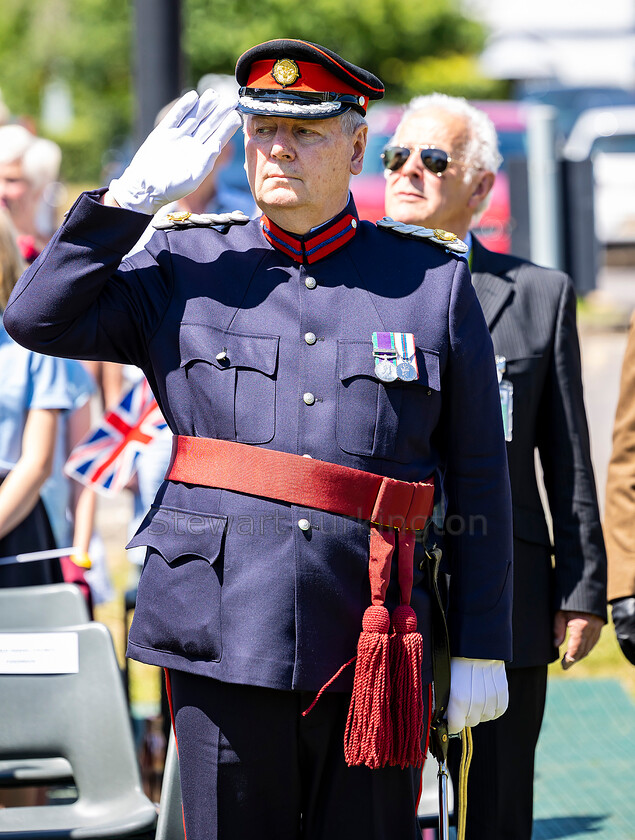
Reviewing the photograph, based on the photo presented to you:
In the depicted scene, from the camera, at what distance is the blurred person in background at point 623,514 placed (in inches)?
119

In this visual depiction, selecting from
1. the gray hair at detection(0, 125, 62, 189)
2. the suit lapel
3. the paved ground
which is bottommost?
the paved ground

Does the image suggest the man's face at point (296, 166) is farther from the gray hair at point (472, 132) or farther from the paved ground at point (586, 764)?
the paved ground at point (586, 764)

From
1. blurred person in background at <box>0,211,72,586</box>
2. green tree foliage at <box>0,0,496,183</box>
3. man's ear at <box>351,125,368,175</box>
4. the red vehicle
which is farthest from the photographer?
green tree foliage at <box>0,0,496,183</box>

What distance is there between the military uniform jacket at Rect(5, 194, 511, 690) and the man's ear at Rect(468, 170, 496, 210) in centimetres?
89

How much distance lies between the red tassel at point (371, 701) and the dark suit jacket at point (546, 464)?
85cm

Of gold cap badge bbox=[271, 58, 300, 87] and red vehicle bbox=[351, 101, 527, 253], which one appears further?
red vehicle bbox=[351, 101, 527, 253]

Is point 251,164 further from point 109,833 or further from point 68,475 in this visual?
point 68,475

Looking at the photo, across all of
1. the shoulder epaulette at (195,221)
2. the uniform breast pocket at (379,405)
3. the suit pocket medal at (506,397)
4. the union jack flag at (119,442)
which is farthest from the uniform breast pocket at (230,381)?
the union jack flag at (119,442)

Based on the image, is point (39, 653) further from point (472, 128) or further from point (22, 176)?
point (22, 176)

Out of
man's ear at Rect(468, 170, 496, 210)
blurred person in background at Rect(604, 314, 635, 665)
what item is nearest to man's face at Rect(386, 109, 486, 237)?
man's ear at Rect(468, 170, 496, 210)

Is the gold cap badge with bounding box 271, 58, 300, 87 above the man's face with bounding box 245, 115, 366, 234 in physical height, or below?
above

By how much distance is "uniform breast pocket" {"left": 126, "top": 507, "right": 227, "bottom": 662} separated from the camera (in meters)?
2.33

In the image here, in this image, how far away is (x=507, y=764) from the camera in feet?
10.3

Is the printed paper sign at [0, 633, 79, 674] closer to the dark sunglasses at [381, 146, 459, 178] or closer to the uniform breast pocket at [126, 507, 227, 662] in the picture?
the uniform breast pocket at [126, 507, 227, 662]
